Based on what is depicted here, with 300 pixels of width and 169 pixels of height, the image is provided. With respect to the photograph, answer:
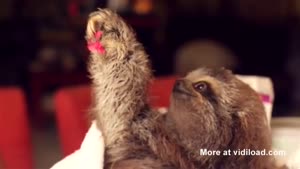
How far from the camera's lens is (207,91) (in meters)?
0.62

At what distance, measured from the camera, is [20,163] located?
1.07 metres

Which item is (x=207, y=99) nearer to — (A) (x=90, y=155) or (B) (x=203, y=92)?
(B) (x=203, y=92)

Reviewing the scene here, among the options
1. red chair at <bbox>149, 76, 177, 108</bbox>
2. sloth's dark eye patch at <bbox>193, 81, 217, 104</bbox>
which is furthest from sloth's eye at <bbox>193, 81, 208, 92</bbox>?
red chair at <bbox>149, 76, 177, 108</bbox>

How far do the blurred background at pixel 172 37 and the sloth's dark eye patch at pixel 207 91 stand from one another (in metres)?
2.47

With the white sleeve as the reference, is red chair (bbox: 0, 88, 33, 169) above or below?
below

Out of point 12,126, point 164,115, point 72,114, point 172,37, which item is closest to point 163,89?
point 72,114

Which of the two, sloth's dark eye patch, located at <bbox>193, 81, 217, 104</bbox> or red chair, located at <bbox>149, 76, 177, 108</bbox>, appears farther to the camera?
red chair, located at <bbox>149, 76, 177, 108</bbox>

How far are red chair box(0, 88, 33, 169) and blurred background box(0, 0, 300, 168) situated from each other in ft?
6.70

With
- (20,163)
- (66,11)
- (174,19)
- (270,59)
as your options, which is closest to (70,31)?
(66,11)

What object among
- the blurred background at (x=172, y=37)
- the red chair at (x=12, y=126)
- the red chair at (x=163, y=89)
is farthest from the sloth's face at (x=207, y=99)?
the blurred background at (x=172, y=37)

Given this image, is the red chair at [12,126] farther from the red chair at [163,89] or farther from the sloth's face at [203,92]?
the sloth's face at [203,92]

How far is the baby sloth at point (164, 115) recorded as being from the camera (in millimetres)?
623

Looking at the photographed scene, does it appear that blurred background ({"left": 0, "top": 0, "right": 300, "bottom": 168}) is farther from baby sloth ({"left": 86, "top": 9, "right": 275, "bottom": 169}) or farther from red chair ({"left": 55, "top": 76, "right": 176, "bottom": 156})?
baby sloth ({"left": 86, "top": 9, "right": 275, "bottom": 169})

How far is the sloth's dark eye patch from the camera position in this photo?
62cm
